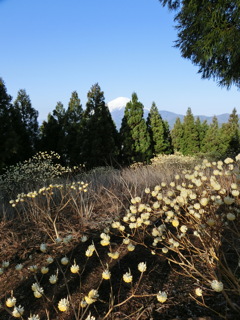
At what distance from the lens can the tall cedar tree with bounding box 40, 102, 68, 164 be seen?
1524 cm

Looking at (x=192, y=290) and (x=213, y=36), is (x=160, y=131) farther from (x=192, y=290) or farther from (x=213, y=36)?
(x=192, y=290)

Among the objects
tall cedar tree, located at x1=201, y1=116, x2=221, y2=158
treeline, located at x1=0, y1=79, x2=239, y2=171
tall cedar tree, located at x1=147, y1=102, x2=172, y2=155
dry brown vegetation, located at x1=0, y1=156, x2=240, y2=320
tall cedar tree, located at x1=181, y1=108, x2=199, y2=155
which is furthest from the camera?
tall cedar tree, located at x1=181, y1=108, x2=199, y2=155

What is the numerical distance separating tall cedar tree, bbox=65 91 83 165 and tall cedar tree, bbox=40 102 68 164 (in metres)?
0.31

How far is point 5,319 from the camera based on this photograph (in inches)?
62.1

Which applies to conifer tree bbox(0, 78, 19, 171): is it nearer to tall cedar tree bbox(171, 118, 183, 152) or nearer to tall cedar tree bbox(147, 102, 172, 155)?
tall cedar tree bbox(147, 102, 172, 155)

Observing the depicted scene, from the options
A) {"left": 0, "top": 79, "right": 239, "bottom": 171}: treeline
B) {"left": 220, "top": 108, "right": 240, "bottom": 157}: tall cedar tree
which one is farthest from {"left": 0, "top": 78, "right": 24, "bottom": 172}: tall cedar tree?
{"left": 220, "top": 108, "right": 240, "bottom": 157}: tall cedar tree

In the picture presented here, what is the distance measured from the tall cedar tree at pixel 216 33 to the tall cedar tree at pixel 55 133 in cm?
985

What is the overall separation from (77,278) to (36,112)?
14765mm

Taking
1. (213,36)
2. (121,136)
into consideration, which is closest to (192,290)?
(213,36)

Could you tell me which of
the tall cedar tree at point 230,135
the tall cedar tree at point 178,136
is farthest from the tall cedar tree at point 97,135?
the tall cedar tree at point 230,135

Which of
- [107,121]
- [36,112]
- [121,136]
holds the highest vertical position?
[36,112]

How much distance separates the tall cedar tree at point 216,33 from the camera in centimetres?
625

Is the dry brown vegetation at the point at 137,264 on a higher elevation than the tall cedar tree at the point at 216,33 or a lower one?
lower

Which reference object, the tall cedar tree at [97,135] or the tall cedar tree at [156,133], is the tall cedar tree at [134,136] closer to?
the tall cedar tree at [97,135]
